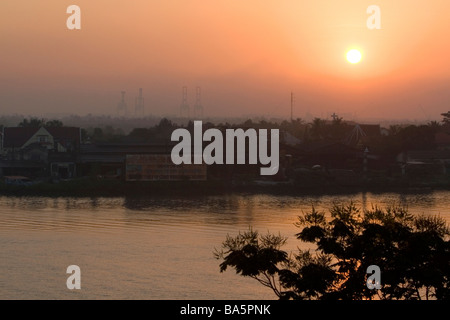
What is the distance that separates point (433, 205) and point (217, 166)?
11024 millimetres

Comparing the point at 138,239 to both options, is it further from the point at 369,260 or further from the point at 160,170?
the point at 160,170

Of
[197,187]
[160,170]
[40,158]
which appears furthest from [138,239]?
[40,158]

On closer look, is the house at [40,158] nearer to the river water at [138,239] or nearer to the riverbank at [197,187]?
the riverbank at [197,187]

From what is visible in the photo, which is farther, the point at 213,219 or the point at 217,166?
the point at 217,166

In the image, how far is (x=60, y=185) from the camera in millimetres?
31750

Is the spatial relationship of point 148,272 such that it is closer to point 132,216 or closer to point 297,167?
point 132,216

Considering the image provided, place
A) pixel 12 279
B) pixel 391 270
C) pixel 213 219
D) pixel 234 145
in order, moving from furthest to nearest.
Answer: pixel 234 145 → pixel 213 219 → pixel 12 279 → pixel 391 270

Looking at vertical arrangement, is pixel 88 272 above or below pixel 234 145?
below

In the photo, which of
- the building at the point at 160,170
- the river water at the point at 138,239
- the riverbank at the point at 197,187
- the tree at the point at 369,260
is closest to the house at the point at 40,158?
the riverbank at the point at 197,187

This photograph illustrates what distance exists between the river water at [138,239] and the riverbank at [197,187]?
4.82 ft

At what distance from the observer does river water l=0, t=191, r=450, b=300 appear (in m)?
13.6

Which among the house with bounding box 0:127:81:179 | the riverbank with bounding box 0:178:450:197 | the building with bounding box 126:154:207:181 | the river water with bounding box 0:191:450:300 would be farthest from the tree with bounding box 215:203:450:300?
the house with bounding box 0:127:81:179
